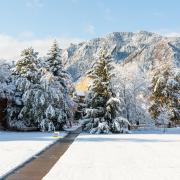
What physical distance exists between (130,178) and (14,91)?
42982 mm

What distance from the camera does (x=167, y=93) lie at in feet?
212

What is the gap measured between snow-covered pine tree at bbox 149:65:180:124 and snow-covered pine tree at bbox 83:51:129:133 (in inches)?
513

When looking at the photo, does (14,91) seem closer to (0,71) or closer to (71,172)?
(0,71)

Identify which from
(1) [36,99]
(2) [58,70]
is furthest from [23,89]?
(2) [58,70]

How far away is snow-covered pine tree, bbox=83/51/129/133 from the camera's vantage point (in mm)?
51500

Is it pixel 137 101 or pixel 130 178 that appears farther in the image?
pixel 137 101

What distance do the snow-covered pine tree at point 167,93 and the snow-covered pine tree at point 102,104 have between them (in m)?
13.0

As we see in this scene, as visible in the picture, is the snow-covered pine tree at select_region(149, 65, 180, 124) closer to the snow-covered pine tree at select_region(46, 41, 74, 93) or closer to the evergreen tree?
the snow-covered pine tree at select_region(46, 41, 74, 93)

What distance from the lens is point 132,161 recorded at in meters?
19.1

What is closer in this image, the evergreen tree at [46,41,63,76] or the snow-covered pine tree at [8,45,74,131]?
the snow-covered pine tree at [8,45,74,131]

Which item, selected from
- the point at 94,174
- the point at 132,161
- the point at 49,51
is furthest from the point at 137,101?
the point at 94,174

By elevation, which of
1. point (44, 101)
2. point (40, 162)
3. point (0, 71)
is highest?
point (0, 71)

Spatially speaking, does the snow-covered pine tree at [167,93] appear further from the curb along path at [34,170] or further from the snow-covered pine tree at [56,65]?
the curb along path at [34,170]

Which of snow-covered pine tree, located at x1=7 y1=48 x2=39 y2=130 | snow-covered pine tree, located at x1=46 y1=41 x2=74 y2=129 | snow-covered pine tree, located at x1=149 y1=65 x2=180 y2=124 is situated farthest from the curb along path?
snow-covered pine tree, located at x1=149 y1=65 x2=180 y2=124
